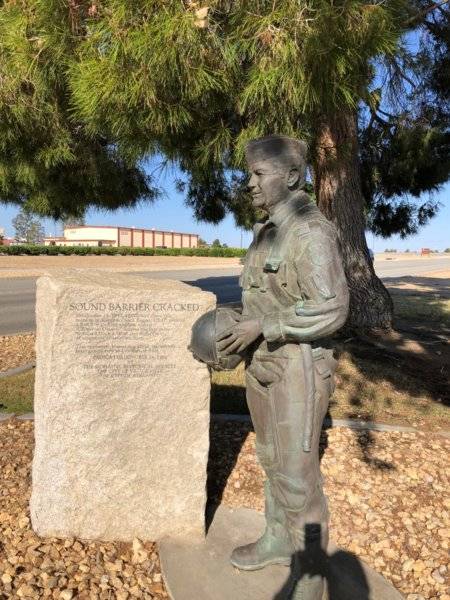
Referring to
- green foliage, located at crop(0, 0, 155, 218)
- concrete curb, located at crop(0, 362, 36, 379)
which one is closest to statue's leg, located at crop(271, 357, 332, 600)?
green foliage, located at crop(0, 0, 155, 218)

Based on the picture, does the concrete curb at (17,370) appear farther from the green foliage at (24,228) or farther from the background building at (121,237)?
the green foliage at (24,228)

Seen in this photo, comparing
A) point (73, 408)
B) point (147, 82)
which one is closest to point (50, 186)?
point (147, 82)

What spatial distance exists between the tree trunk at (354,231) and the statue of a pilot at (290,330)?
3746 mm

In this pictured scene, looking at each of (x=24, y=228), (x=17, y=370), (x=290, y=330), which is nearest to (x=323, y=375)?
(x=290, y=330)

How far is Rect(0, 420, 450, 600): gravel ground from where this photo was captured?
244cm

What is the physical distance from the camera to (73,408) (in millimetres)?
2541

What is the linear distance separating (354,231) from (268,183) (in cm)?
537

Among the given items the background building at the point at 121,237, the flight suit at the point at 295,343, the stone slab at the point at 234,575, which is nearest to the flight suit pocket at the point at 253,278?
the flight suit at the point at 295,343

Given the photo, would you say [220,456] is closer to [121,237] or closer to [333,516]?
[333,516]

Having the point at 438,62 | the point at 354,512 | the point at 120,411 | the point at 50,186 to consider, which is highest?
the point at 438,62

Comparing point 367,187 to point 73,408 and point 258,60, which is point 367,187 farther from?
point 73,408

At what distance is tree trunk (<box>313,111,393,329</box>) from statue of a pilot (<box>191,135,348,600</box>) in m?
3.75

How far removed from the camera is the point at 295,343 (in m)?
1.95

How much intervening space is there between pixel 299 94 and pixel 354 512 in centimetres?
260
